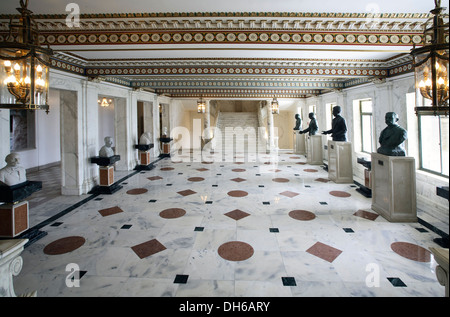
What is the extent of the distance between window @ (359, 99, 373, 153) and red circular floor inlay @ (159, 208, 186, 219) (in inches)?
260

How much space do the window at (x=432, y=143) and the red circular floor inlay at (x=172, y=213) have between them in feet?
16.6

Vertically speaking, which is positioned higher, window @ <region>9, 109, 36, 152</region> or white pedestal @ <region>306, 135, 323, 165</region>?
window @ <region>9, 109, 36, 152</region>

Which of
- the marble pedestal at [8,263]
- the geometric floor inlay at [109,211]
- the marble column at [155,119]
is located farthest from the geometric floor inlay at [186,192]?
the marble column at [155,119]

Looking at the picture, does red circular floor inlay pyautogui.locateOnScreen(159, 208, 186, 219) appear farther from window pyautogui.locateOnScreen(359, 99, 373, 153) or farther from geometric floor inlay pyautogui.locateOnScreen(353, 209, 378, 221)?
window pyautogui.locateOnScreen(359, 99, 373, 153)

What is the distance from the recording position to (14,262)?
1.70 metres

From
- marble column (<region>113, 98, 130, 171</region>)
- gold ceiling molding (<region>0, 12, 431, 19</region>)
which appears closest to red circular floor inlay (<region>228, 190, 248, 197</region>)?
gold ceiling molding (<region>0, 12, 431, 19</region>)

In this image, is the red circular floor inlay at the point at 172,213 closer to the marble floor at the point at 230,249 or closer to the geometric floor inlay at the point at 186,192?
the marble floor at the point at 230,249

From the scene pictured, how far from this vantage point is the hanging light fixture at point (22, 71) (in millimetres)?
1683

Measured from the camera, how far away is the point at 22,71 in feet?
5.62

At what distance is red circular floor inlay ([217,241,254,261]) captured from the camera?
3.09 meters

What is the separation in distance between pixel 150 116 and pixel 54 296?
946cm
